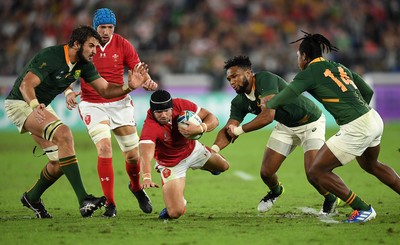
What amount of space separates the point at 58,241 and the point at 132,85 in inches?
109

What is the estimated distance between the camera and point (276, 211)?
35.4ft

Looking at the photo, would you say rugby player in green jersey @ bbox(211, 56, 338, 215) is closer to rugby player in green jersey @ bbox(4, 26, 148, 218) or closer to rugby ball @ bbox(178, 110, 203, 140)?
rugby ball @ bbox(178, 110, 203, 140)

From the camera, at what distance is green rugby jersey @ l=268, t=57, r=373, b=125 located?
30.3 ft

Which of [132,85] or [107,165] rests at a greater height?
[132,85]

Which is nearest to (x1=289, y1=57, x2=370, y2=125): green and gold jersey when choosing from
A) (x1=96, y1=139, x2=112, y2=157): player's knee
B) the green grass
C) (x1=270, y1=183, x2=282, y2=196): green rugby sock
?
the green grass

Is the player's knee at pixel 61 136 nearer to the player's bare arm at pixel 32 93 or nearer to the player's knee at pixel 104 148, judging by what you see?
the player's bare arm at pixel 32 93

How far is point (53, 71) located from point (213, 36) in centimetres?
1767

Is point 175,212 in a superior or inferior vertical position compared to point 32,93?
inferior

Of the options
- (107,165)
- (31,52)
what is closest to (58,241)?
(107,165)

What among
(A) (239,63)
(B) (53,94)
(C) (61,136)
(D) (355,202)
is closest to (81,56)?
(B) (53,94)

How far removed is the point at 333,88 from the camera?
→ 928 cm

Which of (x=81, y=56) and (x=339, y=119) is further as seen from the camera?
(x=81, y=56)

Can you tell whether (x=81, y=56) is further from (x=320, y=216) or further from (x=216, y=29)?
(x=216, y=29)

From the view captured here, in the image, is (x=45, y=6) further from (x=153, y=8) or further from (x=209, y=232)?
(x=209, y=232)
